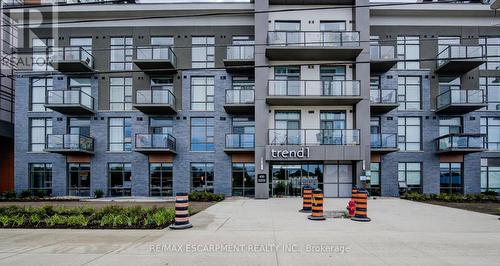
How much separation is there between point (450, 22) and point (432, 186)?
13.1 meters

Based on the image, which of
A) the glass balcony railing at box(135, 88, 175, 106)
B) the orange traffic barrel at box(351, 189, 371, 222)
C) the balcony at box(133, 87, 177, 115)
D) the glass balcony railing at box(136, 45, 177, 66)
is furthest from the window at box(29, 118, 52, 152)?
the orange traffic barrel at box(351, 189, 371, 222)

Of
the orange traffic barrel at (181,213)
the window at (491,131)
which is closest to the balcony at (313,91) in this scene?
the window at (491,131)

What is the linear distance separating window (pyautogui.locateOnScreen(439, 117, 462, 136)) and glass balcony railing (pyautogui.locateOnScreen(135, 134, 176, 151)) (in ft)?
69.8

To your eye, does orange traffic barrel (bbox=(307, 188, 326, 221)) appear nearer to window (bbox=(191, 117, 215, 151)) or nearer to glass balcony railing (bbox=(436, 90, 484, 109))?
window (bbox=(191, 117, 215, 151))

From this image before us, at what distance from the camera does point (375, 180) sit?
71.5ft

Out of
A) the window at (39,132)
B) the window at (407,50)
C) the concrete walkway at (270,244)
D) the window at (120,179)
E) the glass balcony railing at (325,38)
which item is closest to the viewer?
the concrete walkway at (270,244)

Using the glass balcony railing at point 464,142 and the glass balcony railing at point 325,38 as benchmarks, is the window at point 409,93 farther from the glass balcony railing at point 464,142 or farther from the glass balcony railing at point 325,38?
the glass balcony railing at point 325,38

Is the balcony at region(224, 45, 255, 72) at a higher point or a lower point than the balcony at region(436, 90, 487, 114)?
higher

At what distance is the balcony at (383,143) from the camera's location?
2044 centimetres

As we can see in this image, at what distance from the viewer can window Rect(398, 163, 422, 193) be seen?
71.3ft

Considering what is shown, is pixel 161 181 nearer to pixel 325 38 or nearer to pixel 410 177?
pixel 325 38

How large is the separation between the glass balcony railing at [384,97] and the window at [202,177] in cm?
1326

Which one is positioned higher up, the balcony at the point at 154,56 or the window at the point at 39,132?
the balcony at the point at 154,56

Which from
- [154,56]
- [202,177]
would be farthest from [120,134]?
[202,177]
